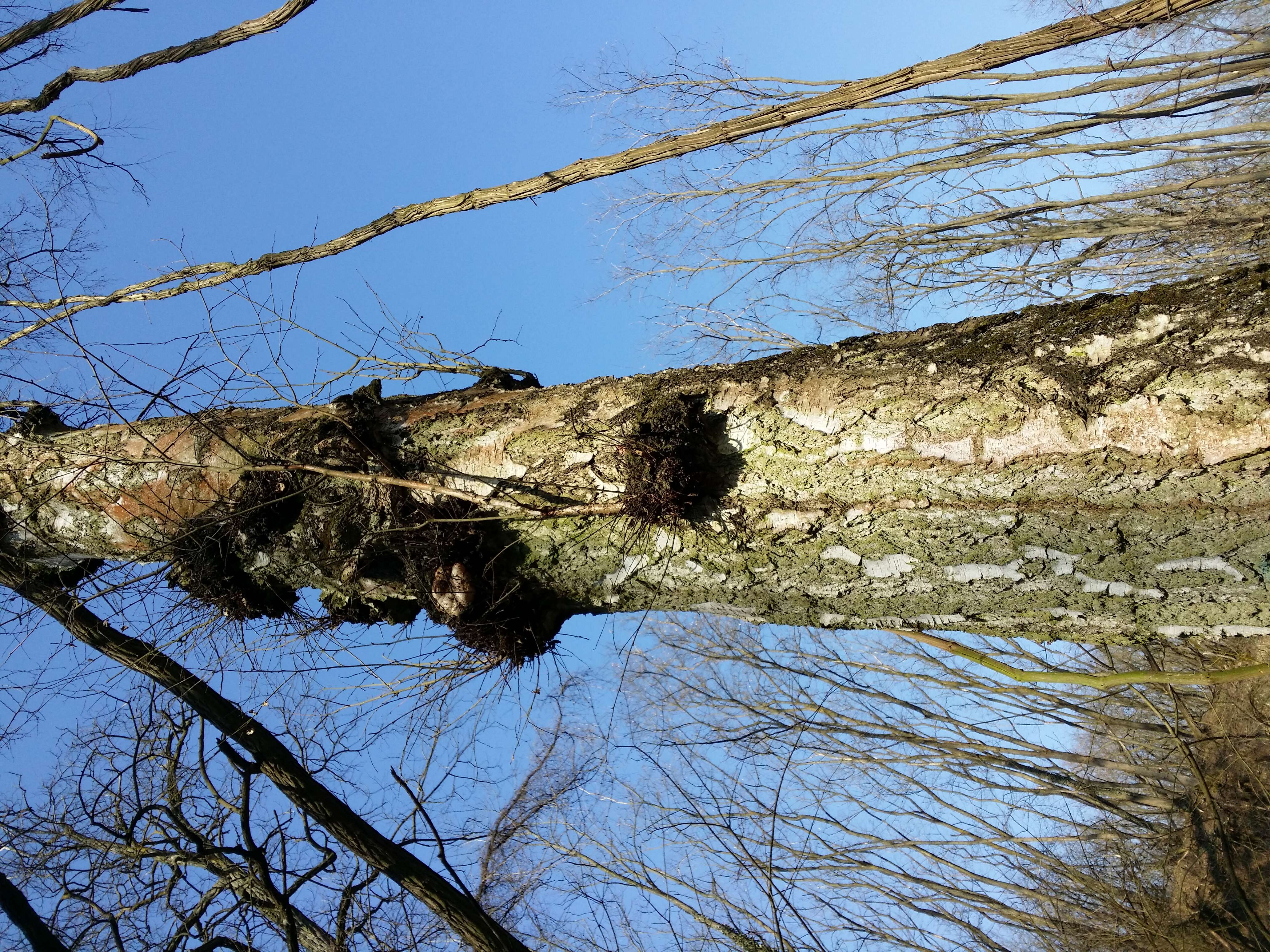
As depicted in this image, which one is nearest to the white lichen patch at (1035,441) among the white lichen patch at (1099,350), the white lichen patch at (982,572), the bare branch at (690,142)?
the white lichen patch at (1099,350)

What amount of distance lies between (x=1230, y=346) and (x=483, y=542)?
1951 millimetres

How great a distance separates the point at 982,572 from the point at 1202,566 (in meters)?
0.44

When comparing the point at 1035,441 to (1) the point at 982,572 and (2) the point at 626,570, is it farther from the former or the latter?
(2) the point at 626,570

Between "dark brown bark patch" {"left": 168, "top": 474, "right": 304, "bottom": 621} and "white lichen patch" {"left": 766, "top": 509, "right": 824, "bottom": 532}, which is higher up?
"white lichen patch" {"left": 766, "top": 509, "right": 824, "bottom": 532}

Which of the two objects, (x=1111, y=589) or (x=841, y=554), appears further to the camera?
(x=841, y=554)

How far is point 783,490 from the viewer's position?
2068mm

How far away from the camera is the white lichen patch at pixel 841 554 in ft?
6.73

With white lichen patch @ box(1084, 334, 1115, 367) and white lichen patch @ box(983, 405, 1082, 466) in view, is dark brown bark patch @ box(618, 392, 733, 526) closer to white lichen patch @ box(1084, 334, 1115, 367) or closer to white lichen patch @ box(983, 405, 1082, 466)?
white lichen patch @ box(983, 405, 1082, 466)

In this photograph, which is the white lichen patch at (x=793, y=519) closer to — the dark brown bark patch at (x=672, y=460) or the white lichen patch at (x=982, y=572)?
the dark brown bark patch at (x=672, y=460)

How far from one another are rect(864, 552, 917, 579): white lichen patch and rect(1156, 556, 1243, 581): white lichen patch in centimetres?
53

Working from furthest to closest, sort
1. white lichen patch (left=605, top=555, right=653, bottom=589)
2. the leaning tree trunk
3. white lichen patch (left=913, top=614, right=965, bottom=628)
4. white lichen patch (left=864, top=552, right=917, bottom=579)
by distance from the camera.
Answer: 1. white lichen patch (left=605, top=555, right=653, bottom=589)
2. white lichen patch (left=913, top=614, right=965, bottom=628)
3. white lichen patch (left=864, top=552, right=917, bottom=579)
4. the leaning tree trunk

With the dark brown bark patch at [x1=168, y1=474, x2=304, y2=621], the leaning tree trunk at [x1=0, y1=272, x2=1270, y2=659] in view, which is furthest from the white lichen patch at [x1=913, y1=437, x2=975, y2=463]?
the dark brown bark patch at [x1=168, y1=474, x2=304, y2=621]

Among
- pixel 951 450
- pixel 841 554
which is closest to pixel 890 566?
pixel 841 554

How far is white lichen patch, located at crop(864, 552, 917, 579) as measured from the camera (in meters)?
2.01
